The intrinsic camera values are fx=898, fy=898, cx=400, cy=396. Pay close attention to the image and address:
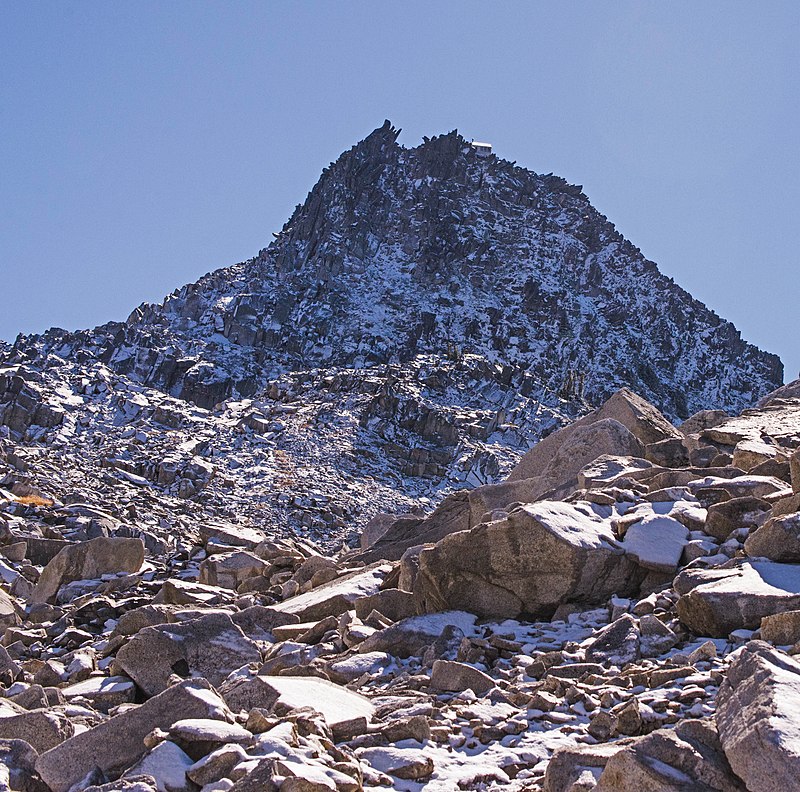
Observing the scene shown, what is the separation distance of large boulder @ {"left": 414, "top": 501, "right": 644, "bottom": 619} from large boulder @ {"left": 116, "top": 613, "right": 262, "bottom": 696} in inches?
67.4

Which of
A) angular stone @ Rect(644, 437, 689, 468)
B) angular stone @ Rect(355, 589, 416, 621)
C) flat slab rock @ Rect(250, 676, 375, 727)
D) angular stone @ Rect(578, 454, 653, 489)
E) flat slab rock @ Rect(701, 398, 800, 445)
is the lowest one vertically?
flat slab rock @ Rect(250, 676, 375, 727)

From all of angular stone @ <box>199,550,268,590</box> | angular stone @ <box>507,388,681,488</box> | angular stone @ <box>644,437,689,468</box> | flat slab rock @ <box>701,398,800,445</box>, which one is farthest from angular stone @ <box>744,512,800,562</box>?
angular stone @ <box>199,550,268,590</box>

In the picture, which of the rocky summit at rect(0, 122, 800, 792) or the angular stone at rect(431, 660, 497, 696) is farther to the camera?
the angular stone at rect(431, 660, 497, 696)

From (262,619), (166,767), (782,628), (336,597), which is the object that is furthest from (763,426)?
(166,767)

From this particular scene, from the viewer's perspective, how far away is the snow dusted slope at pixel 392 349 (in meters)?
60.0

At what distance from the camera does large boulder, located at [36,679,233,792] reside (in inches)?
171

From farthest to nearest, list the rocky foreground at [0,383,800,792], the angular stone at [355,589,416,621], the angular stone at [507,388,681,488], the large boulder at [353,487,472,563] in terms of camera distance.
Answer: the angular stone at [507,388,681,488]
the large boulder at [353,487,472,563]
the angular stone at [355,589,416,621]
the rocky foreground at [0,383,800,792]

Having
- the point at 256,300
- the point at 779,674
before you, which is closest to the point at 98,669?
the point at 779,674

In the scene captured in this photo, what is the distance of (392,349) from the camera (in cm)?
9269

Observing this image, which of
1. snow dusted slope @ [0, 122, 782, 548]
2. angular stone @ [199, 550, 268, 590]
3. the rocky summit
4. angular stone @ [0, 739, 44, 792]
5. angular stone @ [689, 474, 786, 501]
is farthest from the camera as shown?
snow dusted slope @ [0, 122, 782, 548]

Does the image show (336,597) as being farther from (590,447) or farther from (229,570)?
(590,447)

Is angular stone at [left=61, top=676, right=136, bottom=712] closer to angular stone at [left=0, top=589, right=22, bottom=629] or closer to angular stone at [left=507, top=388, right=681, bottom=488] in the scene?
angular stone at [left=0, top=589, right=22, bottom=629]

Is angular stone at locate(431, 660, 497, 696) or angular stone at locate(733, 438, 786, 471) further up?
angular stone at locate(733, 438, 786, 471)

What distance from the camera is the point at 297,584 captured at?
11.0 meters
